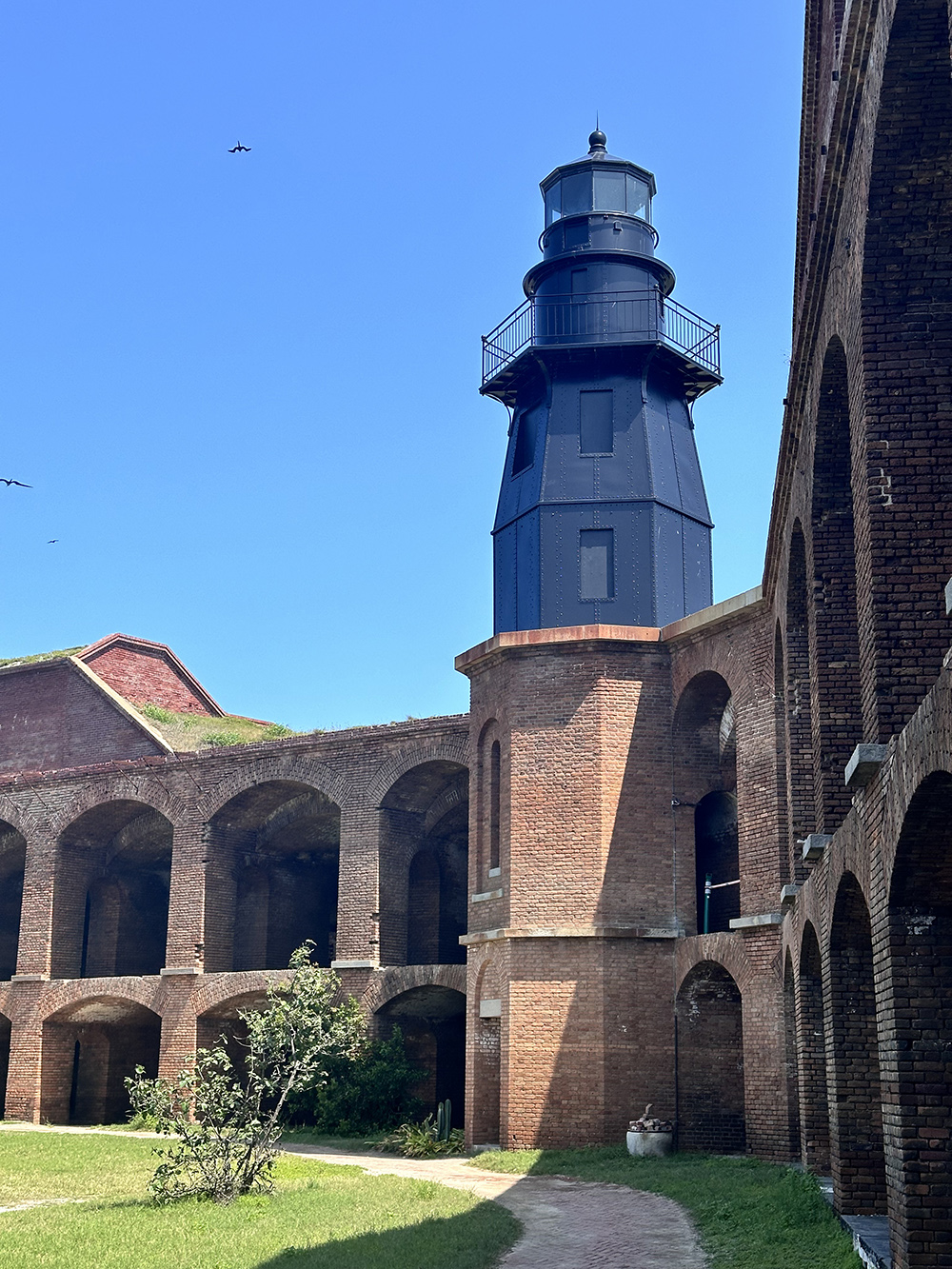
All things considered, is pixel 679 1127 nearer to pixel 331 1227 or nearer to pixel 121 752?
pixel 331 1227

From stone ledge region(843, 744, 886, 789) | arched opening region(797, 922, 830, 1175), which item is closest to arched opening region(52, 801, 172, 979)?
arched opening region(797, 922, 830, 1175)

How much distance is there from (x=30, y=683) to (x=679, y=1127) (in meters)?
18.8

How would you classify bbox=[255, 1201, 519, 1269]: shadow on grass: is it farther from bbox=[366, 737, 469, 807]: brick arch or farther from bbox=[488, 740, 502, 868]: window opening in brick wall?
bbox=[366, 737, 469, 807]: brick arch

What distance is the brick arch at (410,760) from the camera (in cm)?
2188

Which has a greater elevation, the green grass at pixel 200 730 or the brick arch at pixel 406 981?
the green grass at pixel 200 730

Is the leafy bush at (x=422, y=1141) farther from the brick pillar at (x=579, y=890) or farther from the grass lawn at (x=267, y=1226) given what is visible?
the grass lawn at (x=267, y=1226)

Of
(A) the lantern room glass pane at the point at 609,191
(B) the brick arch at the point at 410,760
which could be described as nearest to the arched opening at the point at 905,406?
(B) the brick arch at the point at 410,760

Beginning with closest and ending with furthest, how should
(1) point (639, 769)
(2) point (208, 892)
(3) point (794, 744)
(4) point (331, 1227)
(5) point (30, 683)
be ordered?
1. (4) point (331, 1227)
2. (3) point (794, 744)
3. (1) point (639, 769)
4. (2) point (208, 892)
5. (5) point (30, 683)

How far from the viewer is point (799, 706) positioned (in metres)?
13.4

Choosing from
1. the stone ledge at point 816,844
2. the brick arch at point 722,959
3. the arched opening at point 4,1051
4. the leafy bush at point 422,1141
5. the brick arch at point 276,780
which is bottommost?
the leafy bush at point 422,1141

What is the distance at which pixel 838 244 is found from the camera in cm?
894

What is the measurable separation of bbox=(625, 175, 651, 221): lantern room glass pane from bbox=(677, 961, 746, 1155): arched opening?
12.9m

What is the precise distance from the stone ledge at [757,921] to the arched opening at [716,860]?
2063 mm

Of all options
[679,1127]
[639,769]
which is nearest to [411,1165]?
[679,1127]
